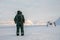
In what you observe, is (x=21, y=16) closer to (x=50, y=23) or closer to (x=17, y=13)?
(x=17, y=13)

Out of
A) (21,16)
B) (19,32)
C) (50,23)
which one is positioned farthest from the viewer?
(50,23)

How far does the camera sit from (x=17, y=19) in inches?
746

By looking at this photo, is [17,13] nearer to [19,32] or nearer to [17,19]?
[17,19]

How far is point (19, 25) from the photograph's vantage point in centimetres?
1898

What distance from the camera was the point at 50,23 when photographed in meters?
56.0

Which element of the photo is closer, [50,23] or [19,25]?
[19,25]

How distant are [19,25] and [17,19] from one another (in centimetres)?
44

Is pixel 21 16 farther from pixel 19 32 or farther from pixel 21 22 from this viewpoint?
pixel 19 32

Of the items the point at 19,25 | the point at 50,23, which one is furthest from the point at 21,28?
the point at 50,23

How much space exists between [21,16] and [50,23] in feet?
124

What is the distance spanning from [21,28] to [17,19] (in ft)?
2.30

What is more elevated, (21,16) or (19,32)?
(21,16)

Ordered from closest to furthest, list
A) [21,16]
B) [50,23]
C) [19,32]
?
[21,16] → [19,32] → [50,23]

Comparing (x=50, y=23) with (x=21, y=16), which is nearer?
(x=21, y=16)
